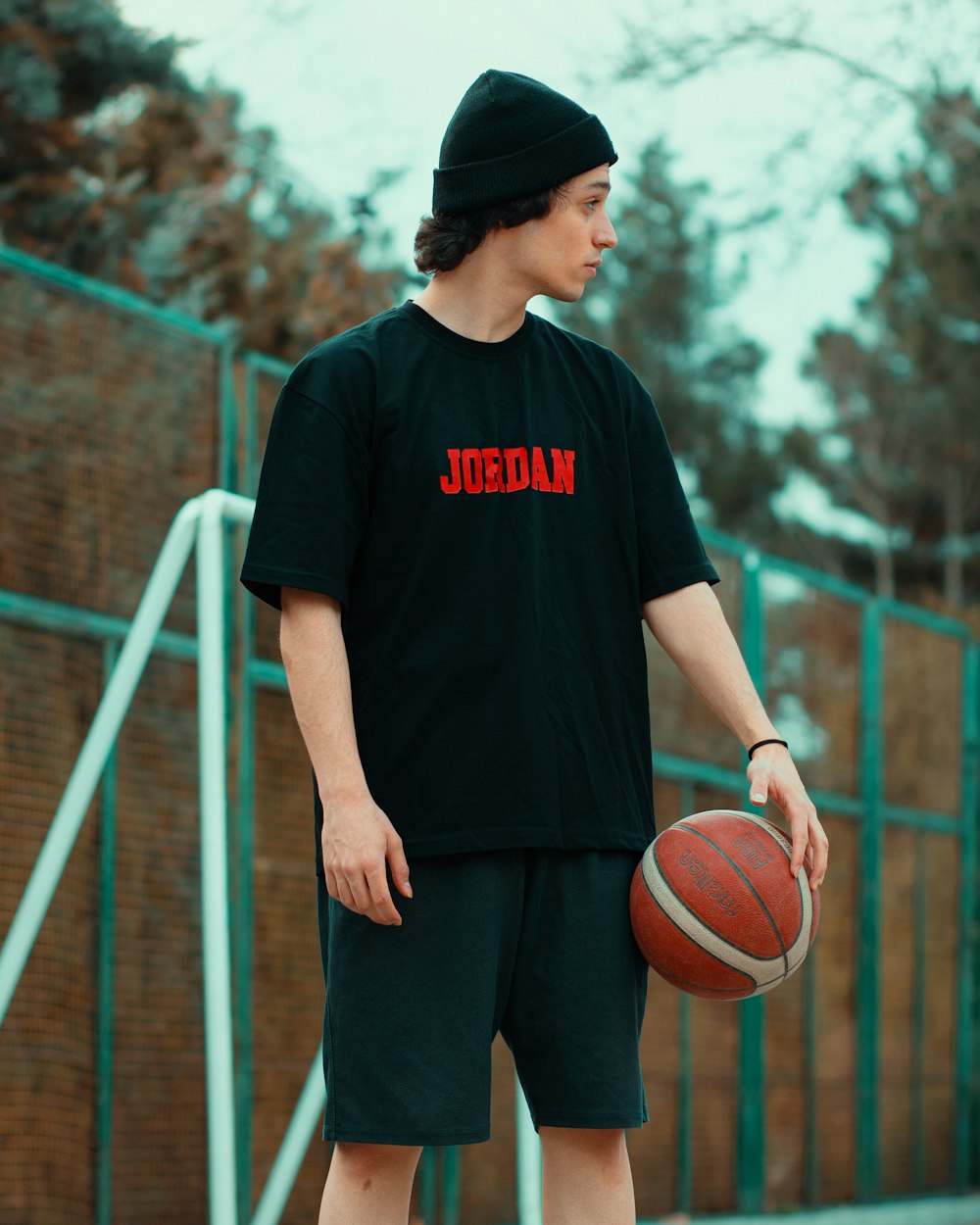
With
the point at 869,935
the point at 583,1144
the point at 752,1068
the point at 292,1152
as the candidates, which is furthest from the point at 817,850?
the point at 869,935

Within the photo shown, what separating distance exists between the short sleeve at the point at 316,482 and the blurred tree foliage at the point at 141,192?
150 inches

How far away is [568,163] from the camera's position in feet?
8.95

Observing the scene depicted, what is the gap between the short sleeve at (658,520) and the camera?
9.37ft

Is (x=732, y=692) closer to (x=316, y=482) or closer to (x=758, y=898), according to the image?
(x=758, y=898)

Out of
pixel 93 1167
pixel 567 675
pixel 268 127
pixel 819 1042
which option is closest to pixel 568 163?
pixel 567 675

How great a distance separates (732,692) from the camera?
9.18 ft

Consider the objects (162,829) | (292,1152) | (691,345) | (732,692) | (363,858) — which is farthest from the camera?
(691,345)

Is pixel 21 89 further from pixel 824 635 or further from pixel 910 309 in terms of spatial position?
pixel 910 309

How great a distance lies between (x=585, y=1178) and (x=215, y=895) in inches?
46.2

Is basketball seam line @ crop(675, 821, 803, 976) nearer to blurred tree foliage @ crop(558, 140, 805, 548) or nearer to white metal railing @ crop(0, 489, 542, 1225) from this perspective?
white metal railing @ crop(0, 489, 542, 1225)

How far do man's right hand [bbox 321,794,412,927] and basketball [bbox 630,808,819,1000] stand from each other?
0.39 metres

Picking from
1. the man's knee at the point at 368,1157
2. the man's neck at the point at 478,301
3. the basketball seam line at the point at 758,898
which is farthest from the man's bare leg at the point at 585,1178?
the man's neck at the point at 478,301

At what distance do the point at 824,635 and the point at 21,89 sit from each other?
14.3ft

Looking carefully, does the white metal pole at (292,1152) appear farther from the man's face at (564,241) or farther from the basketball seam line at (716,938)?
the man's face at (564,241)
